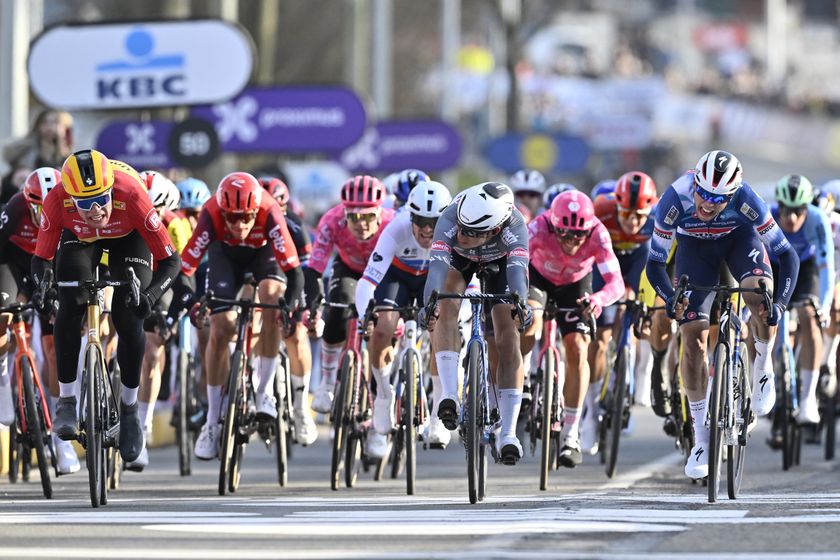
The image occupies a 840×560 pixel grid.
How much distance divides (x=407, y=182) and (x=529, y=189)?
7.95 feet

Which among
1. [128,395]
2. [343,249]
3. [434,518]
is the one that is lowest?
[434,518]

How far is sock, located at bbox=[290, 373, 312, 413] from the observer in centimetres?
1499

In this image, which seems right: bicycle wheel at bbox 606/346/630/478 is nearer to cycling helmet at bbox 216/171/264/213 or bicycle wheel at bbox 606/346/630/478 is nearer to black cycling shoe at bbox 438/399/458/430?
black cycling shoe at bbox 438/399/458/430

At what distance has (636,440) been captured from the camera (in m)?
18.9

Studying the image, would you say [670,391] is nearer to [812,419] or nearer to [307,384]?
[812,419]

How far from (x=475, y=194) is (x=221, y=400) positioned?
2.41m

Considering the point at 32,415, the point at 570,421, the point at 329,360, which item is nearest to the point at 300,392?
the point at 329,360

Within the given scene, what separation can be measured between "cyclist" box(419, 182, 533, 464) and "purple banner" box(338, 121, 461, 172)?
1663 centimetres

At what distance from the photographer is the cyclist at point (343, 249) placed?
47.4 ft

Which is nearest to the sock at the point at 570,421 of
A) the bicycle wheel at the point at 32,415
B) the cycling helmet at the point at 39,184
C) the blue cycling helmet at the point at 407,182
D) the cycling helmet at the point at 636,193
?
the cycling helmet at the point at 636,193

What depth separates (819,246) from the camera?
1559cm

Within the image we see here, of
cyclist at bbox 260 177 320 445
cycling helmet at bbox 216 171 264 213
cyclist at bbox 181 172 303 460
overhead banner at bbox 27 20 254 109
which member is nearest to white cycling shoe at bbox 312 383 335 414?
cyclist at bbox 260 177 320 445

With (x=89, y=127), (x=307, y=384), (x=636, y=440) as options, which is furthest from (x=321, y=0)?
(x=307, y=384)

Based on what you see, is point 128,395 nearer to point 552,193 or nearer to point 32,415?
point 32,415
